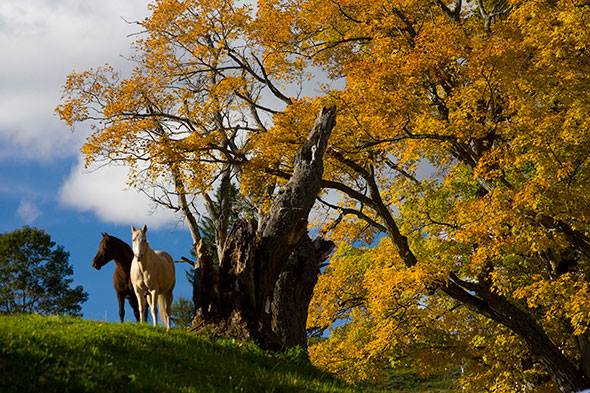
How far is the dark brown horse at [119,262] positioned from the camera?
1944 cm

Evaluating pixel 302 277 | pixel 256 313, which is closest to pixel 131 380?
pixel 256 313

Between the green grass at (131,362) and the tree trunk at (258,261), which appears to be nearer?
the green grass at (131,362)

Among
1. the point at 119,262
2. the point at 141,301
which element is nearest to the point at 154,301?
the point at 141,301

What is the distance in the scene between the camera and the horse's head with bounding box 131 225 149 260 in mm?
16203

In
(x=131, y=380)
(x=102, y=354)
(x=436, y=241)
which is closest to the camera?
(x=131, y=380)

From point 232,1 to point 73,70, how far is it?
816cm

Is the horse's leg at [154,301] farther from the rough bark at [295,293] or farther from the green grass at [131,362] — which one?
the rough bark at [295,293]

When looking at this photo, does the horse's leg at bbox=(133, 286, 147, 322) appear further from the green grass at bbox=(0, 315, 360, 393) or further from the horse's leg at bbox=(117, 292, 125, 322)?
the green grass at bbox=(0, 315, 360, 393)

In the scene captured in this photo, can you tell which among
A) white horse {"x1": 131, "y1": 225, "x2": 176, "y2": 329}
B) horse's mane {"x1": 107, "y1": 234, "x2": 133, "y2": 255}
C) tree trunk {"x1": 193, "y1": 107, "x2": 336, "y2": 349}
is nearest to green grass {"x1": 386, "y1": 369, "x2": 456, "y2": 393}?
horse's mane {"x1": 107, "y1": 234, "x2": 133, "y2": 255}

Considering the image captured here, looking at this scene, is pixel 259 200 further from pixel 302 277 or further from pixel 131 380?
pixel 131 380

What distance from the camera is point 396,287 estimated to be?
2055 cm

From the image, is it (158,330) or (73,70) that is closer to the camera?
(158,330)

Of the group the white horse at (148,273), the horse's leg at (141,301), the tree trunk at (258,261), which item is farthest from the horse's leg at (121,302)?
the tree trunk at (258,261)

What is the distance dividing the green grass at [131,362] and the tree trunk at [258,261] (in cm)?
113
